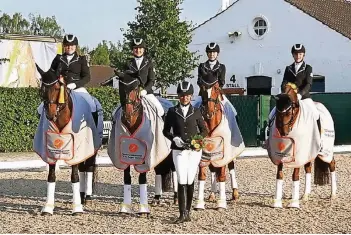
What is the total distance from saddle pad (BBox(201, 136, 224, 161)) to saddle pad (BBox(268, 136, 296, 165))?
0.84m

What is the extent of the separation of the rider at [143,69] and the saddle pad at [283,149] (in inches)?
72.4

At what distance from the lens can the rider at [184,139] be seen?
8.49m

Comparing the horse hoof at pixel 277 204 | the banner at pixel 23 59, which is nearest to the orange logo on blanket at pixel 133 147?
the horse hoof at pixel 277 204

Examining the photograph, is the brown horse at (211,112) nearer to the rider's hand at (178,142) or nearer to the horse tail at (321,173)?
the rider's hand at (178,142)

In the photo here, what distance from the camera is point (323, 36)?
29.9m

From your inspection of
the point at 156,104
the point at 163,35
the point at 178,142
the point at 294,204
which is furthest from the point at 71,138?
the point at 163,35

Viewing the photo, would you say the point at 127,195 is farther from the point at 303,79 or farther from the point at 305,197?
the point at 303,79

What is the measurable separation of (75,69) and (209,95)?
2.19 metres

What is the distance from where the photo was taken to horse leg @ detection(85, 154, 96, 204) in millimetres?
10305

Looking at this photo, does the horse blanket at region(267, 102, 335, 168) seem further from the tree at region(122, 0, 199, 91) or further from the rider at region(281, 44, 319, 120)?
the tree at region(122, 0, 199, 91)

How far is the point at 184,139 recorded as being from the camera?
8.47 m

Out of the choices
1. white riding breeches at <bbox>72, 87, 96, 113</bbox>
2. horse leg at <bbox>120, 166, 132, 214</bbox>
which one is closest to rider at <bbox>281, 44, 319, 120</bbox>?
horse leg at <bbox>120, 166, 132, 214</bbox>

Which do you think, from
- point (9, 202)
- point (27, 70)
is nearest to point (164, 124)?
point (9, 202)

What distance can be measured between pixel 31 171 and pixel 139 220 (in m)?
7.34
